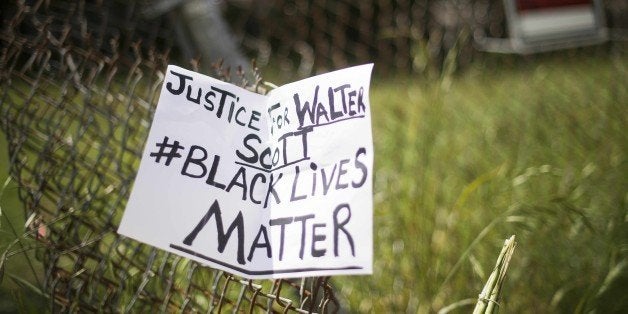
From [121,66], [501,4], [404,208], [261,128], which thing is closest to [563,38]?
[404,208]

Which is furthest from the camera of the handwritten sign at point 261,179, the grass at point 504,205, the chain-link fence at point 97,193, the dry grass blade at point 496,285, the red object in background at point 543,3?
the red object in background at point 543,3

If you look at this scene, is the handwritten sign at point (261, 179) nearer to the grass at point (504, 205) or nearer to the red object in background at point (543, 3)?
the grass at point (504, 205)

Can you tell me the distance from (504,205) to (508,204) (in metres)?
0.02

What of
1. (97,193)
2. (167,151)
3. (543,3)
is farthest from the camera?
(543,3)

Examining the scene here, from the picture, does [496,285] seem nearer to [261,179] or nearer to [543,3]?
[261,179]

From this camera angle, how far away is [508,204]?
2113 mm

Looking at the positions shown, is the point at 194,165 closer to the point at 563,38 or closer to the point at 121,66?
the point at 563,38

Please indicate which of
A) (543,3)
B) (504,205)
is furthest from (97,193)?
(543,3)

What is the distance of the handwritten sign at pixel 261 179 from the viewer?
98 centimetres

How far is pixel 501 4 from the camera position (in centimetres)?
521

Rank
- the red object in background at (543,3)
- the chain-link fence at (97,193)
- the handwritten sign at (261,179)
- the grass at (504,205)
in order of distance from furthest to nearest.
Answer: the red object in background at (543,3), the grass at (504,205), the chain-link fence at (97,193), the handwritten sign at (261,179)

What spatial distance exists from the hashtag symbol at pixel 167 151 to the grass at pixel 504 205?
23.0 inches

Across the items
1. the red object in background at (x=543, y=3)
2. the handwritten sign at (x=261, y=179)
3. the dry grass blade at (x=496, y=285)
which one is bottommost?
the dry grass blade at (x=496, y=285)

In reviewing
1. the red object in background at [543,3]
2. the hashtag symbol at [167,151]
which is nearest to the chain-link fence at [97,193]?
the hashtag symbol at [167,151]
